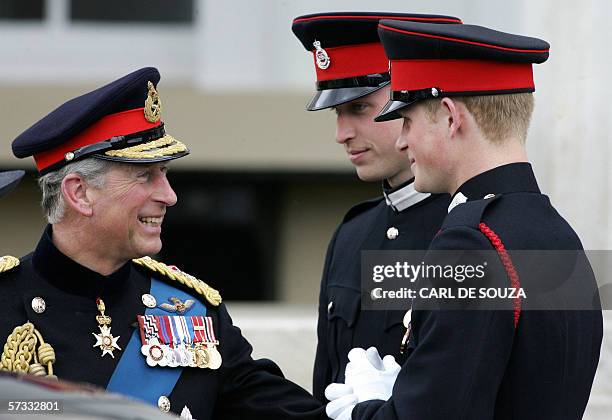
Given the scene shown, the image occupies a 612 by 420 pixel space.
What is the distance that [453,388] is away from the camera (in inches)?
104

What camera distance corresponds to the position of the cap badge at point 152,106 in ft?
10.8

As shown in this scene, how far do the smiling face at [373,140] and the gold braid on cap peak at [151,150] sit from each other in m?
0.55

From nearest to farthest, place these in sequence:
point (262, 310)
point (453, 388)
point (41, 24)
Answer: point (453, 388) < point (262, 310) < point (41, 24)

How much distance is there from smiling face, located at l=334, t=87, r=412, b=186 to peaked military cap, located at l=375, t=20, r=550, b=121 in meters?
0.62

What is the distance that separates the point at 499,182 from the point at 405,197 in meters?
0.81

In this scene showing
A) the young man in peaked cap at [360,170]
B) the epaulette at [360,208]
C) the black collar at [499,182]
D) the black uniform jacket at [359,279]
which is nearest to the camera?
the black collar at [499,182]

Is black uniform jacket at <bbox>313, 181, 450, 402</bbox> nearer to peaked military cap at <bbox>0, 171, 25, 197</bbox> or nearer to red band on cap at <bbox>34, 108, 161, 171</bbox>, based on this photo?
red band on cap at <bbox>34, 108, 161, 171</bbox>

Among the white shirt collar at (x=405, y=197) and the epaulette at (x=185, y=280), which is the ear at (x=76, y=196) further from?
the white shirt collar at (x=405, y=197)

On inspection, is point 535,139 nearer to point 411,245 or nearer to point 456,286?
point 411,245

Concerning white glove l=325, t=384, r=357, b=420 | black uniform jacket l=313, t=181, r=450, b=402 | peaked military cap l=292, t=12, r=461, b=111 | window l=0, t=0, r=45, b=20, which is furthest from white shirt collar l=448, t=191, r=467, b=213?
→ window l=0, t=0, r=45, b=20

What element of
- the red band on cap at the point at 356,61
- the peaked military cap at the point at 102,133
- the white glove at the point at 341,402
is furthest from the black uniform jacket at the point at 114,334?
the red band on cap at the point at 356,61

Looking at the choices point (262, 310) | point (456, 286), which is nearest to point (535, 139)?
point (262, 310)

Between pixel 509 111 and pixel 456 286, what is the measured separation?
0.41 metres

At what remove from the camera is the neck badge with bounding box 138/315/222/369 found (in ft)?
10.4
